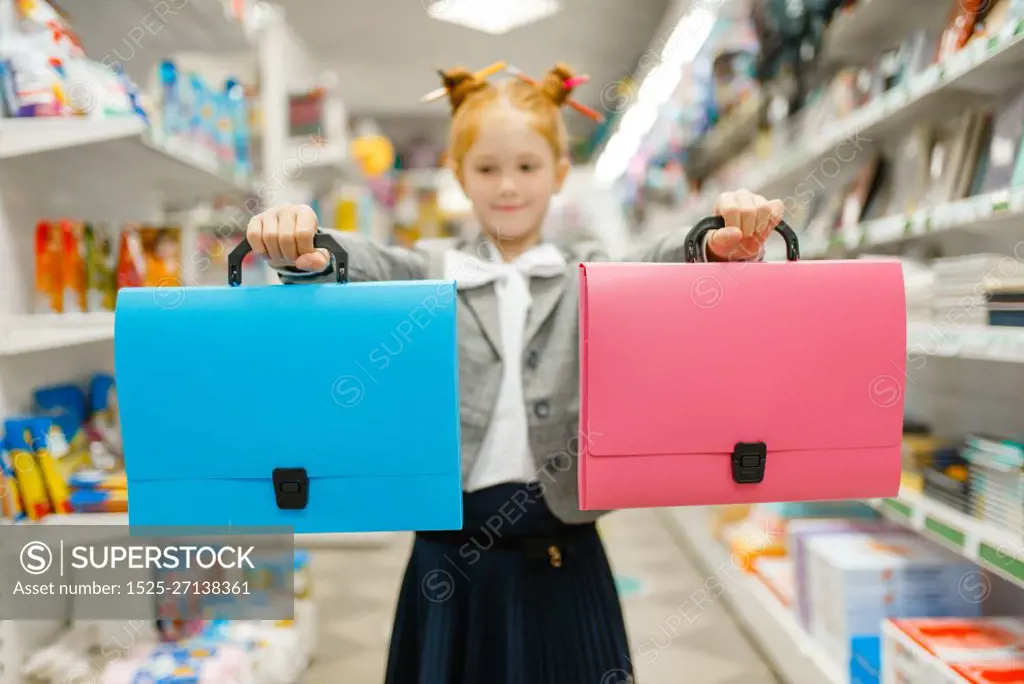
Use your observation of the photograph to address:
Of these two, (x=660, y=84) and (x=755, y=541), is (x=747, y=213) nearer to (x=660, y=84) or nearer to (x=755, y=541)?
(x=755, y=541)

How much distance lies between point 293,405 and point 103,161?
134 centimetres

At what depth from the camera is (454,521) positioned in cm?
86

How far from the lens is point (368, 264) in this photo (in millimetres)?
1030

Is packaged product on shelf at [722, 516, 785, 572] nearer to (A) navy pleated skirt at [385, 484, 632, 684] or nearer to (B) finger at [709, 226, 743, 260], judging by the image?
(A) navy pleated skirt at [385, 484, 632, 684]

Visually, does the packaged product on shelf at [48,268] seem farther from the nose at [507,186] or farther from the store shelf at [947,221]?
the store shelf at [947,221]

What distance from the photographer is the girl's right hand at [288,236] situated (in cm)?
87

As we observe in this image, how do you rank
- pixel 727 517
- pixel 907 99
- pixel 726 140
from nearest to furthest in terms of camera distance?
pixel 907 99 < pixel 727 517 < pixel 726 140

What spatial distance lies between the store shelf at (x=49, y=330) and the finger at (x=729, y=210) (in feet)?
4.10

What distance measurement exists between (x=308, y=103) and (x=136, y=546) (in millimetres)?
2563

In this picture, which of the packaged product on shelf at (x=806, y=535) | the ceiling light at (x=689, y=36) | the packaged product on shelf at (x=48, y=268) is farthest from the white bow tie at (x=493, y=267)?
the ceiling light at (x=689, y=36)

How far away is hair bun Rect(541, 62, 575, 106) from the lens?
3.88ft

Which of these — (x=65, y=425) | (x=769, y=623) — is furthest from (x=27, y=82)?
(x=769, y=623)

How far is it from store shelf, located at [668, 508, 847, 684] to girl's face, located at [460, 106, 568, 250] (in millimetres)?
1479

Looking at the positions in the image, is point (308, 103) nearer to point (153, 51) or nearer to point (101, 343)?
point (153, 51)
